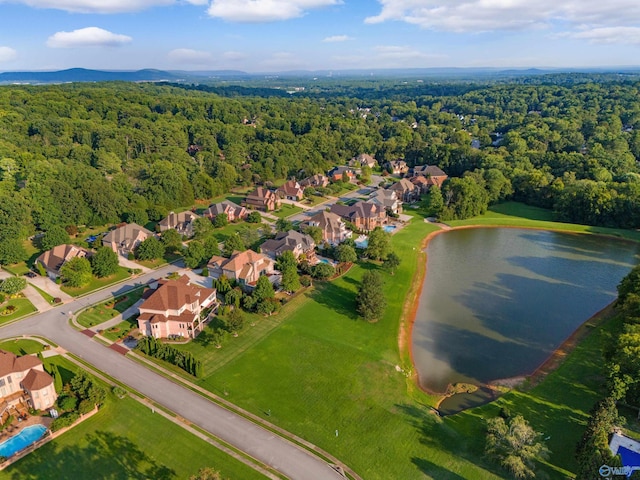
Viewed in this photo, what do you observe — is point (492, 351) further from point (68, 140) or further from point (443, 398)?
point (68, 140)

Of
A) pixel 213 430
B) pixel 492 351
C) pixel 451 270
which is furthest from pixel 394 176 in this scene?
pixel 213 430

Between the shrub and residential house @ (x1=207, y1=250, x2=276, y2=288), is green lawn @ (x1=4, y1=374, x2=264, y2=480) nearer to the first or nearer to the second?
the shrub

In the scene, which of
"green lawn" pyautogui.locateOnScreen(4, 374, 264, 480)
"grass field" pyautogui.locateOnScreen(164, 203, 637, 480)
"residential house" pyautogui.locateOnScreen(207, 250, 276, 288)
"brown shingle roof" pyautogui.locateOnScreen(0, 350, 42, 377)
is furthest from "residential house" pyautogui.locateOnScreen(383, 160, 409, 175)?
"brown shingle roof" pyautogui.locateOnScreen(0, 350, 42, 377)

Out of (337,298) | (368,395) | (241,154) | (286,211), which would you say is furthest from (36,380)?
(241,154)

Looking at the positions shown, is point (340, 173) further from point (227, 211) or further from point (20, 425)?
point (20, 425)

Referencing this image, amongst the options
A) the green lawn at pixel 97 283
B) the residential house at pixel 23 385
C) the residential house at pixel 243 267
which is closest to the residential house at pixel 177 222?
the green lawn at pixel 97 283

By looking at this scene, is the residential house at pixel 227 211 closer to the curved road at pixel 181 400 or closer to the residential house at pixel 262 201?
the residential house at pixel 262 201
